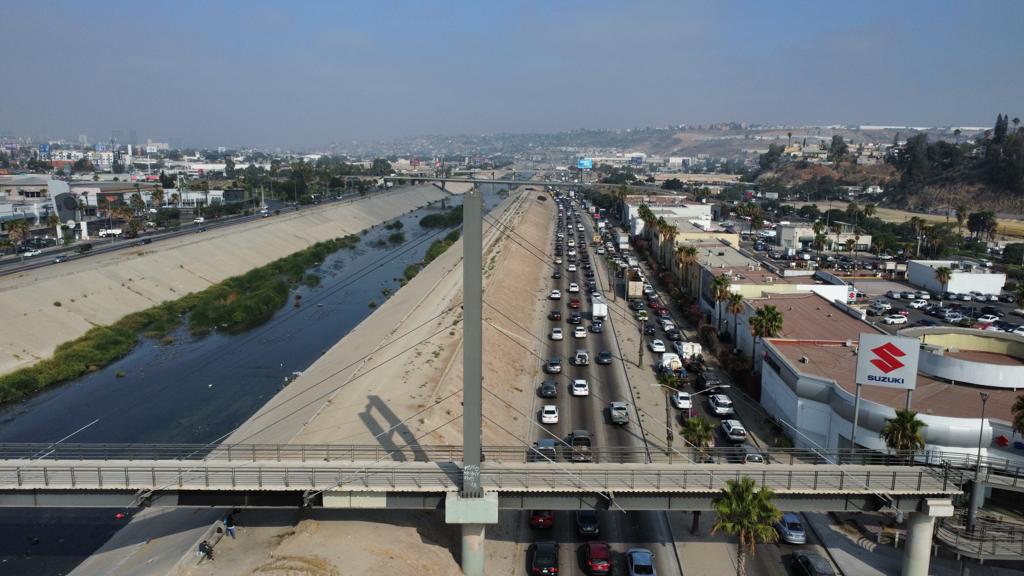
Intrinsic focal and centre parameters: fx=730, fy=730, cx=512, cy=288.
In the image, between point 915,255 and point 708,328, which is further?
point 915,255

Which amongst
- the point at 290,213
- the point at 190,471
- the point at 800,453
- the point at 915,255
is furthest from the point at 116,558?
the point at 290,213

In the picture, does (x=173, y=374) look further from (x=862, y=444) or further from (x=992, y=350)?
(x=992, y=350)

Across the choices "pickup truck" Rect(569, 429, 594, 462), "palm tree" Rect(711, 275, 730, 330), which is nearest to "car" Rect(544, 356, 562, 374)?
"pickup truck" Rect(569, 429, 594, 462)

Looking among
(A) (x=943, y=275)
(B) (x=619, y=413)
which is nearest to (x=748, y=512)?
(B) (x=619, y=413)

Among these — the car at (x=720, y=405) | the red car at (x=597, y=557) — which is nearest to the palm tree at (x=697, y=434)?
the red car at (x=597, y=557)

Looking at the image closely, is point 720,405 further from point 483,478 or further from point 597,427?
point 483,478

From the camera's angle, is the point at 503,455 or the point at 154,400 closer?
the point at 503,455

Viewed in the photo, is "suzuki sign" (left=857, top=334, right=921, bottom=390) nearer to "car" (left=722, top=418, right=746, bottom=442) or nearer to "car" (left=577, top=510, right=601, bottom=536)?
"car" (left=722, top=418, right=746, bottom=442)
